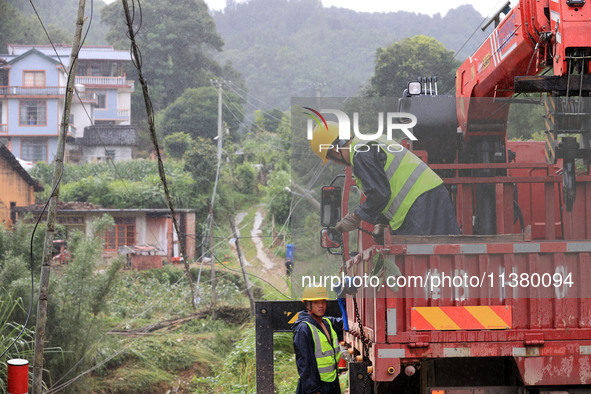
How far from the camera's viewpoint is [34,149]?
54625mm

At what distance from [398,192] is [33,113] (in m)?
51.3

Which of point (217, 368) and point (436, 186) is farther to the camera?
point (217, 368)

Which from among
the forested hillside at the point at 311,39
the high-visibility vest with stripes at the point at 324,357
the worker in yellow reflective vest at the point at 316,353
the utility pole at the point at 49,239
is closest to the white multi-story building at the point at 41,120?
the forested hillside at the point at 311,39

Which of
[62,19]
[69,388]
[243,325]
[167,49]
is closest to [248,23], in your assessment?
[62,19]

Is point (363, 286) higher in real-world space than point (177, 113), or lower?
lower

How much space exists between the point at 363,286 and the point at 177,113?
5344 centimetres

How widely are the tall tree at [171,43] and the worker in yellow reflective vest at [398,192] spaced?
199 ft

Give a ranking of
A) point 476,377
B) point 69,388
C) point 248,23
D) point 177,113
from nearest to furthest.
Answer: point 476,377 < point 69,388 < point 177,113 < point 248,23

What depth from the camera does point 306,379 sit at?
→ 6.27 metres

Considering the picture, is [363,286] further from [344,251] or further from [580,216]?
[580,216]

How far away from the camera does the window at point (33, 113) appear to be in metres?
54.1

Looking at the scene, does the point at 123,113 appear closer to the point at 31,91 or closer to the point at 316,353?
the point at 31,91

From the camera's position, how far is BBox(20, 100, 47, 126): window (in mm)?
54062

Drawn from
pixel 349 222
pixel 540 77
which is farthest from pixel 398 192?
pixel 540 77
